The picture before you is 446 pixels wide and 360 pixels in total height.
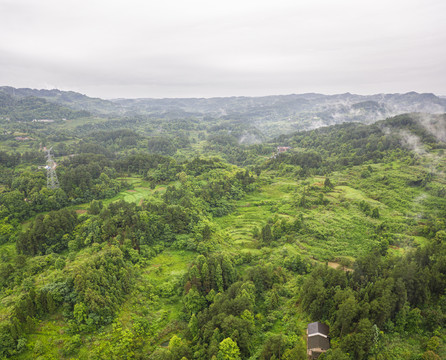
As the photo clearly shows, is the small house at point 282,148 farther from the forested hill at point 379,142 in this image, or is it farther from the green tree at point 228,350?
the green tree at point 228,350

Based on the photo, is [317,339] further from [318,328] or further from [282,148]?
[282,148]

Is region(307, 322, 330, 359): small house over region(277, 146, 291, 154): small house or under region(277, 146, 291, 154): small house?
under

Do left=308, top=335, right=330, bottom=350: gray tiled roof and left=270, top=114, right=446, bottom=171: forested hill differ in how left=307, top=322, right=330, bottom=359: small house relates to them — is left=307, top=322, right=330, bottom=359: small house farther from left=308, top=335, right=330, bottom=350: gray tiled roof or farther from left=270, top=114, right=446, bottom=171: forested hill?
left=270, top=114, right=446, bottom=171: forested hill

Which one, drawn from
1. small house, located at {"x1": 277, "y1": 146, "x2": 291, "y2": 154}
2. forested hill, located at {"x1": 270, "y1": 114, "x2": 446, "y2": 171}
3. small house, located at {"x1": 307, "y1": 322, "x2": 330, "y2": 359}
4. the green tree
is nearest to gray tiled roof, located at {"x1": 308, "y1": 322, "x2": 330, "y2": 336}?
small house, located at {"x1": 307, "y1": 322, "x2": 330, "y2": 359}

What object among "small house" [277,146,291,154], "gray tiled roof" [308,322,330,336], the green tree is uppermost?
"small house" [277,146,291,154]

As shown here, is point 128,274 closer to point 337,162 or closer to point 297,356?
point 297,356

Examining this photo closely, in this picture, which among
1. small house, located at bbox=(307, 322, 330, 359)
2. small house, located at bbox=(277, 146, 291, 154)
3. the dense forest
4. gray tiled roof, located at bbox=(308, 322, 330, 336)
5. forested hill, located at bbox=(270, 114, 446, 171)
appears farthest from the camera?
small house, located at bbox=(277, 146, 291, 154)

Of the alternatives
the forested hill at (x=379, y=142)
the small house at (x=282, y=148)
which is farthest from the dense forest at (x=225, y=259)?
the small house at (x=282, y=148)
